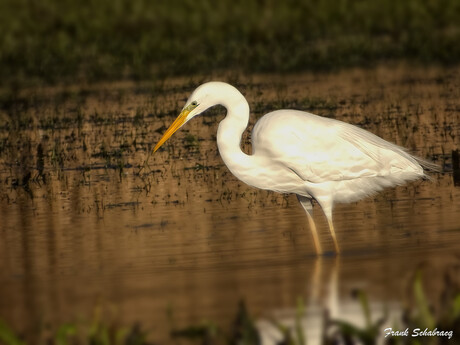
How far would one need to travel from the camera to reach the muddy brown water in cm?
686

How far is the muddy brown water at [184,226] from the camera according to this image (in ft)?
22.5

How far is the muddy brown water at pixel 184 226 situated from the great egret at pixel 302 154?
1.23 feet

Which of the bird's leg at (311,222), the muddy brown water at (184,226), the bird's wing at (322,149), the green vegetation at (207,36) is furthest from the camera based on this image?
the green vegetation at (207,36)

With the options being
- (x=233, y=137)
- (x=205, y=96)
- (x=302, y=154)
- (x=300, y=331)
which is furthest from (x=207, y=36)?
(x=300, y=331)

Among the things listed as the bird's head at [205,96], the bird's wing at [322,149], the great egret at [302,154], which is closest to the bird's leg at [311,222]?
the great egret at [302,154]

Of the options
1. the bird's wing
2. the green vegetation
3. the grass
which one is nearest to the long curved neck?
the bird's wing

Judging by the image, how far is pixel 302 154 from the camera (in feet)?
27.6

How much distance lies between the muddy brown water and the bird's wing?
46 cm

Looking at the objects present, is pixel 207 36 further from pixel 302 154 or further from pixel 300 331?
pixel 300 331

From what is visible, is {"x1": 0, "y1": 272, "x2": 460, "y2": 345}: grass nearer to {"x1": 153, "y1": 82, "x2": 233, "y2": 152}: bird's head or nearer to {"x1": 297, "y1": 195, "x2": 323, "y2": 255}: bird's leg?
{"x1": 297, "y1": 195, "x2": 323, "y2": 255}: bird's leg

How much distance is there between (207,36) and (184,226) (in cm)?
1669

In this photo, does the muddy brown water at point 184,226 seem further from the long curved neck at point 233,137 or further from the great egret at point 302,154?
the long curved neck at point 233,137

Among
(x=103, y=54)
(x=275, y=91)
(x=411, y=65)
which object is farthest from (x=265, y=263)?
(x=103, y=54)

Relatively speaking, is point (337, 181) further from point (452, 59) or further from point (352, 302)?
point (452, 59)
